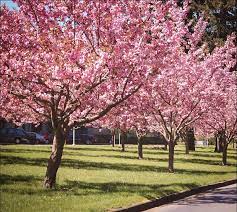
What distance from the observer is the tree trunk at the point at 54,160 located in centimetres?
1362

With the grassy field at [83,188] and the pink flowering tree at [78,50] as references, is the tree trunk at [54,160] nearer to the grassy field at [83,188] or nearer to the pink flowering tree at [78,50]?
the pink flowering tree at [78,50]

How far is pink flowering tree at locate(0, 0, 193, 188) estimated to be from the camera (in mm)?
12406

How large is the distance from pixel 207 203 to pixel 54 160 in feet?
16.2

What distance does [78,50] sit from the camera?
499 inches

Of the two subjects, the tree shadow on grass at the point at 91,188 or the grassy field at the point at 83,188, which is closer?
the grassy field at the point at 83,188

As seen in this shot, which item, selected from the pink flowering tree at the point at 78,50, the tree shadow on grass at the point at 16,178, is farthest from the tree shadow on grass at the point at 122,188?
the tree shadow on grass at the point at 16,178

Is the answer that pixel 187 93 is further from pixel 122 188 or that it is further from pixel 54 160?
pixel 54 160

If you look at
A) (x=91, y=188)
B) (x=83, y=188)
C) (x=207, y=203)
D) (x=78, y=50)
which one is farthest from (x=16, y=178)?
(x=207, y=203)

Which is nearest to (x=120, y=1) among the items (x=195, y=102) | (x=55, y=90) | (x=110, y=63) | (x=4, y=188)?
(x=110, y=63)

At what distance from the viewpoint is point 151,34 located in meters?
14.3

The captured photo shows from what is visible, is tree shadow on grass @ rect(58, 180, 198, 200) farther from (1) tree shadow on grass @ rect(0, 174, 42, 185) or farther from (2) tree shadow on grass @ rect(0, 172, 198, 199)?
(1) tree shadow on grass @ rect(0, 174, 42, 185)

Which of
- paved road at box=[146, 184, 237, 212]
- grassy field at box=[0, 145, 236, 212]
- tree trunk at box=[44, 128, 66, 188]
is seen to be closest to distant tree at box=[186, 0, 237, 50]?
grassy field at box=[0, 145, 236, 212]

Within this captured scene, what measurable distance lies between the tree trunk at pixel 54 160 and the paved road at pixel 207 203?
3.58 metres

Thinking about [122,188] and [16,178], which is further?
[16,178]
